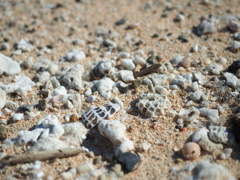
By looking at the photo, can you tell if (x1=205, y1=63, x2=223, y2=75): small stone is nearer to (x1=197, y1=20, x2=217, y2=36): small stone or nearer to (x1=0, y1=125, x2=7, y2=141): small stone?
(x1=197, y1=20, x2=217, y2=36): small stone

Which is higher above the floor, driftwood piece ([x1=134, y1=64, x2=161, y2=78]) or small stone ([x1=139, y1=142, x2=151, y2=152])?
driftwood piece ([x1=134, y1=64, x2=161, y2=78])

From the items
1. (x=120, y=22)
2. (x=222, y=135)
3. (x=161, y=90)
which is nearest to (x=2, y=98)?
(x=161, y=90)

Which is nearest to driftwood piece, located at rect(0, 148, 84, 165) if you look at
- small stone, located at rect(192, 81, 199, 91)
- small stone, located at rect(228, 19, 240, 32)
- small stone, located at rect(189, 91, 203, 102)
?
small stone, located at rect(189, 91, 203, 102)

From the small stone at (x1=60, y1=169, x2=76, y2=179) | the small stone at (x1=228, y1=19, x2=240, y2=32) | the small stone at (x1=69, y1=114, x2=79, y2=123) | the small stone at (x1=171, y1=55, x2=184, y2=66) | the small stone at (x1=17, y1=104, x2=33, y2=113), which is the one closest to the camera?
the small stone at (x1=60, y1=169, x2=76, y2=179)

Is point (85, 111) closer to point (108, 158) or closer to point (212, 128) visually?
point (108, 158)

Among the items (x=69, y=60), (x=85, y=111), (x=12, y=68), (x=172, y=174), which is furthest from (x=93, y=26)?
(x=172, y=174)

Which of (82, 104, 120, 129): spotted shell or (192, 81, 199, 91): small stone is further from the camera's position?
(192, 81, 199, 91): small stone
